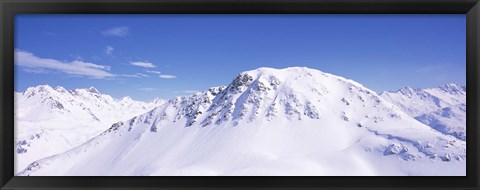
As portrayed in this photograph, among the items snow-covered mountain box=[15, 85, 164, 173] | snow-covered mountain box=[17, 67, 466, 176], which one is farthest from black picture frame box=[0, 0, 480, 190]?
snow-covered mountain box=[17, 67, 466, 176]

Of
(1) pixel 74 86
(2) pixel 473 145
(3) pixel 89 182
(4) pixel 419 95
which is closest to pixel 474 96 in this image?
(2) pixel 473 145

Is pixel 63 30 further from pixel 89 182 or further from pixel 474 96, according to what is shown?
pixel 474 96

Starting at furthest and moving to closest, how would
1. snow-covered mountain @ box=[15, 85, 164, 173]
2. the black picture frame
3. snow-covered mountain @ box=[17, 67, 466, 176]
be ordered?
snow-covered mountain @ box=[17, 67, 466, 176]
snow-covered mountain @ box=[15, 85, 164, 173]
the black picture frame

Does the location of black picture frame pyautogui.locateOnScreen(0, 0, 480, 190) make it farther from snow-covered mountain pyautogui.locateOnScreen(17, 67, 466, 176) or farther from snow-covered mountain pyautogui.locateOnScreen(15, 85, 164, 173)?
snow-covered mountain pyautogui.locateOnScreen(17, 67, 466, 176)
